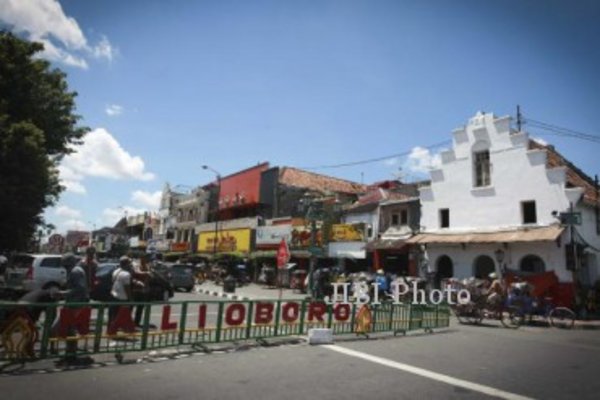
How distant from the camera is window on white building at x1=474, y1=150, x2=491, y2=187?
24406 mm

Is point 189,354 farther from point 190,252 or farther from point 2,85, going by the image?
point 190,252

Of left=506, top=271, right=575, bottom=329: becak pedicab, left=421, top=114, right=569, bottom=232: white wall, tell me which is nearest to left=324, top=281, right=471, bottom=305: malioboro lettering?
left=506, top=271, right=575, bottom=329: becak pedicab

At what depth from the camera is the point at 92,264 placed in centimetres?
1171

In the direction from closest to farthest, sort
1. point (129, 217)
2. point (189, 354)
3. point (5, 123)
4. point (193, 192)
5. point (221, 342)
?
point (189, 354) < point (221, 342) < point (5, 123) < point (193, 192) < point (129, 217)

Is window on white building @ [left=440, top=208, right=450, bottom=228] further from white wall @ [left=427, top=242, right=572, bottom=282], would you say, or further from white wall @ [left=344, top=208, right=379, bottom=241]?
white wall @ [left=344, top=208, right=379, bottom=241]

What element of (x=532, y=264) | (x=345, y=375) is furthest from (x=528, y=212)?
(x=345, y=375)

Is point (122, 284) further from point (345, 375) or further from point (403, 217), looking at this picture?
point (403, 217)

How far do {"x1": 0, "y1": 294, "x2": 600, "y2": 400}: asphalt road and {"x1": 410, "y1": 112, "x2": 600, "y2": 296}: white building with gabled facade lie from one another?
1117 cm

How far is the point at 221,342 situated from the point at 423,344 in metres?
4.90

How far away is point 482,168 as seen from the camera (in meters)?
24.7

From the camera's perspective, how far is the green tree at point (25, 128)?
17078 millimetres

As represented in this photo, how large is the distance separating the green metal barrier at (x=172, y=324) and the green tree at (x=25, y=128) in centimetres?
832

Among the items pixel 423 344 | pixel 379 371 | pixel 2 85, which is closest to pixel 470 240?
pixel 423 344

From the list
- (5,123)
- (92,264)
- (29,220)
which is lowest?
(92,264)
